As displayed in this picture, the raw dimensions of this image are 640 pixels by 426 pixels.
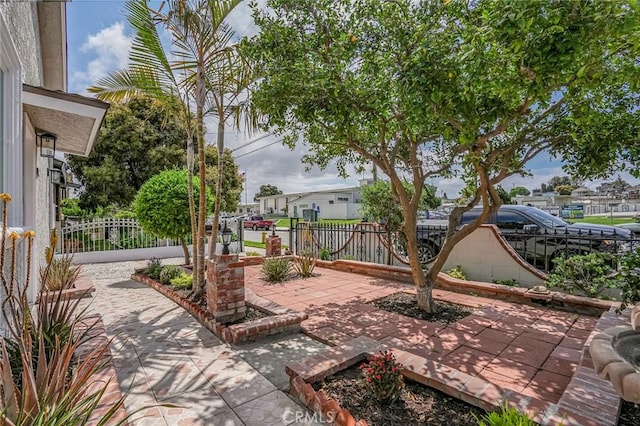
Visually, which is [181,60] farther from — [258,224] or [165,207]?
[258,224]

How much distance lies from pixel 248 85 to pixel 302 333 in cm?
384

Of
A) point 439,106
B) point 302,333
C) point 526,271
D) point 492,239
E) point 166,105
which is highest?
point 166,105

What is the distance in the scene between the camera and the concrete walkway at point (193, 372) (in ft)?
8.34

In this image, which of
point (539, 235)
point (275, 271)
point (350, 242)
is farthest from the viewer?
point (350, 242)

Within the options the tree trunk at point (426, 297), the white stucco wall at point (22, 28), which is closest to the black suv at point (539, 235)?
the tree trunk at point (426, 297)

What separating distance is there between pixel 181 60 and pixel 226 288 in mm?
3547

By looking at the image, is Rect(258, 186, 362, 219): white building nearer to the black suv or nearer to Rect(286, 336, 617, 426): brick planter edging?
the black suv

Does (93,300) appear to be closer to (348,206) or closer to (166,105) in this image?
(166,105)

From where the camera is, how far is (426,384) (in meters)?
2.78

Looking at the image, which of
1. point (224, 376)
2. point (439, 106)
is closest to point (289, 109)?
point (439, 106)

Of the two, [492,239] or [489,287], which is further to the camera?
[492,239]

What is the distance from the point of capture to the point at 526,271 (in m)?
6.12

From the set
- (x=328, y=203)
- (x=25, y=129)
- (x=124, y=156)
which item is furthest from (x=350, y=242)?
(x=328, y=203)

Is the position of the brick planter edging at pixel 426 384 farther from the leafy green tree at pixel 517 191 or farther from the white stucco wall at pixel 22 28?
the leafy green tree at pixel 517 191
